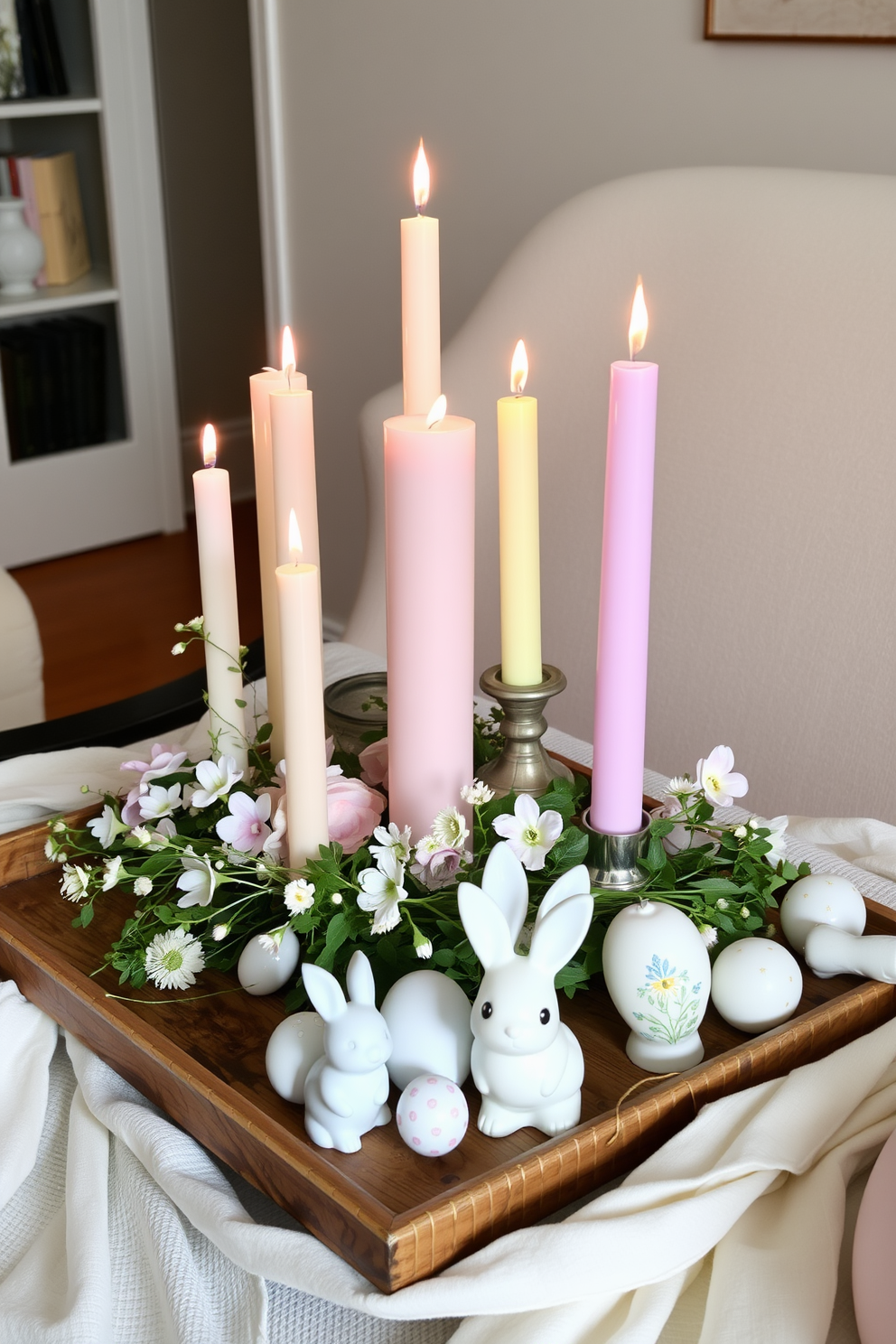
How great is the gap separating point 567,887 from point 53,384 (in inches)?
112

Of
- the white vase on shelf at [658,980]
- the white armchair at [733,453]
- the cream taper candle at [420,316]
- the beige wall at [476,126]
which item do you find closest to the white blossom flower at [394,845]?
the white vase on shelf at [658,980]

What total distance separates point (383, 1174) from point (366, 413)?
3.39 feet

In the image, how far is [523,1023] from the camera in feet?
1.80

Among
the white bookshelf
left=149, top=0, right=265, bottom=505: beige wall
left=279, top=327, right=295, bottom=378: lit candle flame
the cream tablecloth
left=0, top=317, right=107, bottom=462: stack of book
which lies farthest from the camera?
left=149, top=0, right=265, bottom=505: beige wall

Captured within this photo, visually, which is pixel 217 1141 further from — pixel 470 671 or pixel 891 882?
pixel 891 882

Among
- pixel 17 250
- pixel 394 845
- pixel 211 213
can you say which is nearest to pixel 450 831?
pixel 394 845

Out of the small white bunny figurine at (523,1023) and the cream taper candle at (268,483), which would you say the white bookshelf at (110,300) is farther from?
the small white bunny figurine at (523,1023)

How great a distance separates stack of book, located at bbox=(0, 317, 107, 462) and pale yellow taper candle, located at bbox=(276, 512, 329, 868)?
269cm

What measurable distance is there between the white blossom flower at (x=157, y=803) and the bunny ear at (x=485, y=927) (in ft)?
0.84

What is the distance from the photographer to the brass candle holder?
2.31 ft

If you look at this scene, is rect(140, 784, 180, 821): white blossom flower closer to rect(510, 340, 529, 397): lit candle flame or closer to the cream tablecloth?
the cream tablecloth

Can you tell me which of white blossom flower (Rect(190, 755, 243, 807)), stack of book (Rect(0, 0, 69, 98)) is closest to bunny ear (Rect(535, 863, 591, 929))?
white blossom flower (Rect(190, 755, 243, 807))

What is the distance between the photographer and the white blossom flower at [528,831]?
653 millimetres

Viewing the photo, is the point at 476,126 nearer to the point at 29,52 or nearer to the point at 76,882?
the point at 29,52
